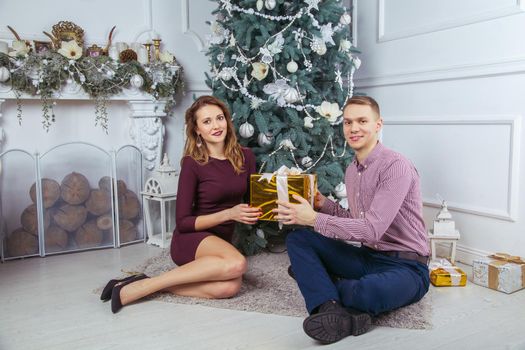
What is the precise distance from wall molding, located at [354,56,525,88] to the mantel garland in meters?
1.38

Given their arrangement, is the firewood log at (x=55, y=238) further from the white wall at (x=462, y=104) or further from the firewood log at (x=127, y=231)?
the white wall at (x=462, y=104)

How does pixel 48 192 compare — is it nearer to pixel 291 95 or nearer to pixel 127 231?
pixel 127 231

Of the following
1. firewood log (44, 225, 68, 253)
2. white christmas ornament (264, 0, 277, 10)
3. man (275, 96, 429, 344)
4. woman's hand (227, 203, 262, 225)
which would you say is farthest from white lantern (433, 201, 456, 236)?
firewood log (44, 225, 68, 253)

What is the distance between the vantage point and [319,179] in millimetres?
2809

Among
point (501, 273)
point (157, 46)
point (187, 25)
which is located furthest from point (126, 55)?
point (501, 273)

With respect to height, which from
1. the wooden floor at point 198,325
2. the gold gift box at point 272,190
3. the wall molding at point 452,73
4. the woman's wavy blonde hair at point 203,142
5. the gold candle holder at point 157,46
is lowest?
the wooden floor at point 198,325

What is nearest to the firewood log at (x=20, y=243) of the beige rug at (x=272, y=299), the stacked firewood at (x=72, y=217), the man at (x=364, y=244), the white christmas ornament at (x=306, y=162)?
the stacked firewood at (x=72, y=217)

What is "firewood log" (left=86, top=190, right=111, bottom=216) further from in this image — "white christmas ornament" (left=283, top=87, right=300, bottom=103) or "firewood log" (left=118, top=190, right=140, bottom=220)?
"white christmas ornament" (left=283, top=87, right=300, bottom=103)

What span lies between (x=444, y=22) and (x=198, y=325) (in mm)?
2179

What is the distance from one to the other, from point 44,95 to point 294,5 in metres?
1.57

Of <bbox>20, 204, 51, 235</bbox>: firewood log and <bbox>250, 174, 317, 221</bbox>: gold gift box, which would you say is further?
<bbox>20, 204, 51, 235</bbox>: firewood log

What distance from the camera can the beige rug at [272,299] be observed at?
2.00 metres

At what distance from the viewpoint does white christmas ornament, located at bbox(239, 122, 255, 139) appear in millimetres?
2770

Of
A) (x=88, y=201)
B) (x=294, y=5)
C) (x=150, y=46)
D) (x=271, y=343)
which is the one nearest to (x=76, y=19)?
(x=150, y=46)
